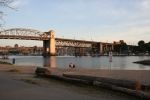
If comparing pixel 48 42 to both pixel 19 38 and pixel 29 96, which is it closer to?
pixel 19 38

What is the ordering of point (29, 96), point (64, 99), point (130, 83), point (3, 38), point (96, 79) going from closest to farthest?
point (64, 99) → point (29, 96) → point (130, 83) → point (96, 79) → point (3, 38)

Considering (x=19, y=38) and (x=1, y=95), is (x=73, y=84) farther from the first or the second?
(x=19, y=38)

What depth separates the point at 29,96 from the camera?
15.0 m

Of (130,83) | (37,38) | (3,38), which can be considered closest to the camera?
(130,83)

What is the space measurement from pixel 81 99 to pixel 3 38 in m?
157

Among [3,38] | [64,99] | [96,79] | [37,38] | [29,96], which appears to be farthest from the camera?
[37,38]

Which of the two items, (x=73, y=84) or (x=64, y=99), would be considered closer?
(x=64, y=99)

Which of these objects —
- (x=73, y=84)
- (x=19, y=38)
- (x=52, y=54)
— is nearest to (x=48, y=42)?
(x=52, y=54)

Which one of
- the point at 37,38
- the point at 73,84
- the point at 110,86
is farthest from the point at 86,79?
the point at 37,38

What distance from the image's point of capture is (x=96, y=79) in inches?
819

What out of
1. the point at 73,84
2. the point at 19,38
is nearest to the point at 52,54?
the point at 19,38

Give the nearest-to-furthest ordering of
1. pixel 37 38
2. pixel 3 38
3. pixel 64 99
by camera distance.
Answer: pixel 64 99 → pixel 3 38 → pixel 37 38

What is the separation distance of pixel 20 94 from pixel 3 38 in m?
155

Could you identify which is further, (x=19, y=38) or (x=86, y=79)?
(x=19, y=38)
